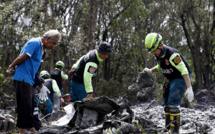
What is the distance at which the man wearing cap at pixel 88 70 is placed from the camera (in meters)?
6.07

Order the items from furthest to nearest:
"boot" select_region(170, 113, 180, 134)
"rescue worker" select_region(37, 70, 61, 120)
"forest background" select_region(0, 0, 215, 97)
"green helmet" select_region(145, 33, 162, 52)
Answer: "forest background" select_region(0, 0, 215, 97) → "rescue worker" select_region(37, 70, 61, 120) → "green helmet" select_region(145, 33, 162, 52) → "boot" select_region(170, 113, 180, 134)

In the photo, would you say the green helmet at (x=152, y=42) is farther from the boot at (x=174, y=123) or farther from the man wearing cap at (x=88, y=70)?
the boot at (x=174, y=123)

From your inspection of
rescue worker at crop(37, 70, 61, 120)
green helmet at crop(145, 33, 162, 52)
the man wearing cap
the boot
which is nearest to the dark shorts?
the man wearing cap

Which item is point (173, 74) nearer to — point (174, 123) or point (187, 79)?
point (187, 79)

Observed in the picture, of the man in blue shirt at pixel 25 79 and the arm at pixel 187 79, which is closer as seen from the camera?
the man in blue shirt at pixel 25 79

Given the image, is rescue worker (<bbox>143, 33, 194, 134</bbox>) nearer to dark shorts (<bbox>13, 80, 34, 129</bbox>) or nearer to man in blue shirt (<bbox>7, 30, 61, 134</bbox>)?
man in blue shirt (<bbox>7, 30, 61, 134</bbox>)

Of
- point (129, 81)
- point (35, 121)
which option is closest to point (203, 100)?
point (129, 81)

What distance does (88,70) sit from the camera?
606cm

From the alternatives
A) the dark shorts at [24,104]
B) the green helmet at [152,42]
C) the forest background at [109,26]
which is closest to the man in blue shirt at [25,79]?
the dark shorts at [24,104]

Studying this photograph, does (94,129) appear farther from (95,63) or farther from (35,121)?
(95,63)

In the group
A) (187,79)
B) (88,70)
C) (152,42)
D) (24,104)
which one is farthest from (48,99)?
(187,79)

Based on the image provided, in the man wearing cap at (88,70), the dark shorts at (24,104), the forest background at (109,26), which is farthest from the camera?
the forest background at (109,26)

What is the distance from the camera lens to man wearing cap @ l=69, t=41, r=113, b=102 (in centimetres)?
607

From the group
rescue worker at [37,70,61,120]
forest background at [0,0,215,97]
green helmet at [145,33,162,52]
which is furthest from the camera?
forest background at [0,0,215,97]
